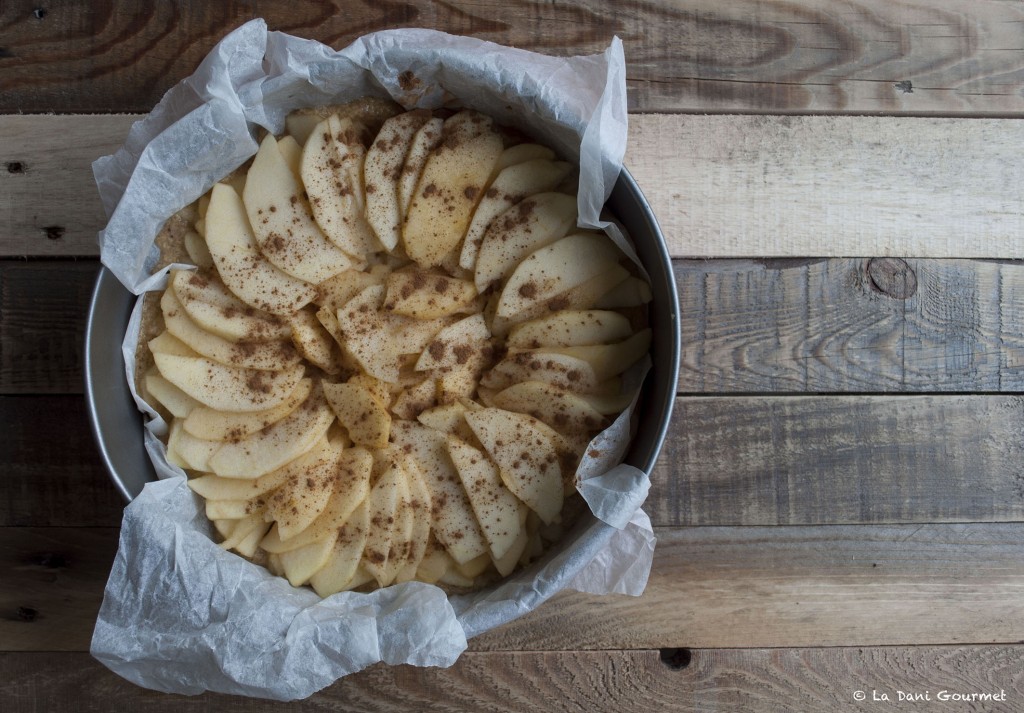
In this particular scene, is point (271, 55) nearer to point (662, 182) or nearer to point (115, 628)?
point (662, 182)

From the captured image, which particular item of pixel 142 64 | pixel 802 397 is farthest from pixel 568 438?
pixel 142 64

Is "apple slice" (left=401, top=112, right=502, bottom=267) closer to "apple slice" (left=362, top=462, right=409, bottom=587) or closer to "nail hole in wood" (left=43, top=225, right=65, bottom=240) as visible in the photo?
"apple slice" (left=362, top=462, right=409, bottom=587)

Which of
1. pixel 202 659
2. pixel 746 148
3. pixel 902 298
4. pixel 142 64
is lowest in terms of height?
pixel 202 659

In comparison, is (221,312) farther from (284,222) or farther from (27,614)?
(27,614)

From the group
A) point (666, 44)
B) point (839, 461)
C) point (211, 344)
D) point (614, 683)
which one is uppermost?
point (666, 44)

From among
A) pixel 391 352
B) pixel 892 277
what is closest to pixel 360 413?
pixel 391 352

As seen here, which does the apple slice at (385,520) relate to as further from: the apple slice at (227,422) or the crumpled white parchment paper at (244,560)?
the apple slice at (227,422)
